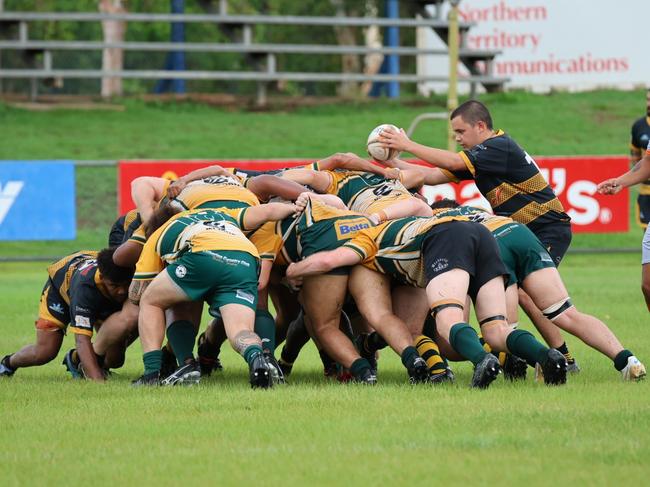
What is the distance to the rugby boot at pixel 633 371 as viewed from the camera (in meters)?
8.65

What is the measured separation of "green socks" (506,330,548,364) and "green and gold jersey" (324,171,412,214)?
196cm

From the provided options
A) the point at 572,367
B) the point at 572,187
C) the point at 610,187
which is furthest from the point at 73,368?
the point at 572,187

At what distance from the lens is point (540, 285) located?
908 centimetres

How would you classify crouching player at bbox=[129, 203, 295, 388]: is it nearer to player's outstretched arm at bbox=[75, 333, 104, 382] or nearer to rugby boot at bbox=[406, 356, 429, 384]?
Answer: player's outstretched arm at bbox=[75, 333, 104, 382]

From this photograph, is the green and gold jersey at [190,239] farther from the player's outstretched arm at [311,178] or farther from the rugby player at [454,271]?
the player's outstretched arm at [311,178]

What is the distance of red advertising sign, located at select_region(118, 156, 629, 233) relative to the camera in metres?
19.7

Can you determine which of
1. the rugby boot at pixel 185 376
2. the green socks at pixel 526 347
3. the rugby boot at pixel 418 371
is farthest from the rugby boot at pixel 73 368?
the green socks at pixel 526 347

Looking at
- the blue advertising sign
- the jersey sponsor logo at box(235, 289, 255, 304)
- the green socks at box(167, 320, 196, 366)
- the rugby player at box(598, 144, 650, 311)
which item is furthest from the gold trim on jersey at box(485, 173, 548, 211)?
the blue advertising sign

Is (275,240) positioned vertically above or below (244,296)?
above

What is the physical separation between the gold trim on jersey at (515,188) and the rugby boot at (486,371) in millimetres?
2273

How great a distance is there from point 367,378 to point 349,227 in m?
1.08

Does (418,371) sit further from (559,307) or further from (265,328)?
(265,328)

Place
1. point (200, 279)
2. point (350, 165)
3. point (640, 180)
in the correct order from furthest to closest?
point (640, 180), point (350, 165), point (200, 279)

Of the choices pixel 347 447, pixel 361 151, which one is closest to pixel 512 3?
pixel 361 151
